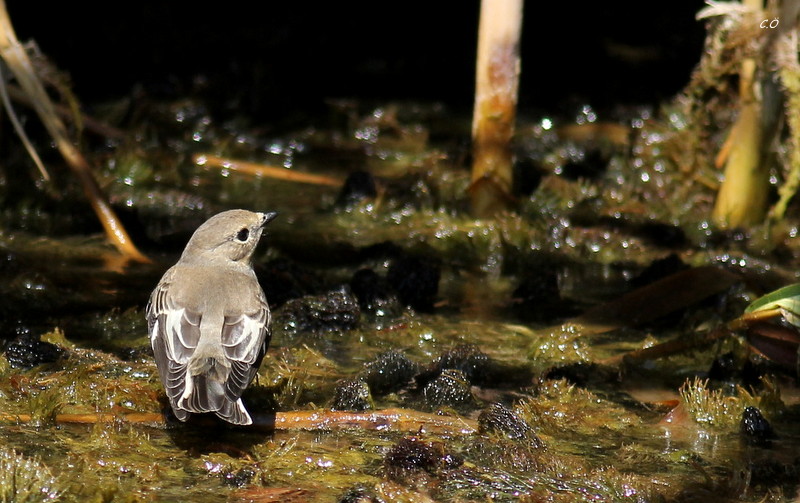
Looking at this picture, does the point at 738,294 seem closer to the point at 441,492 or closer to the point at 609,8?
the point at 441,492

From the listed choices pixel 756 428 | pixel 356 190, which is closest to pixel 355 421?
pixel 756 428

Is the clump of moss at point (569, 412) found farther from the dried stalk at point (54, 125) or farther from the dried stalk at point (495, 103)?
the dried stalk at point (54, 125)

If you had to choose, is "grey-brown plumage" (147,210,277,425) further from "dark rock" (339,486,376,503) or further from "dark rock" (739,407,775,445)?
"dark rock" (739,407,775,445)

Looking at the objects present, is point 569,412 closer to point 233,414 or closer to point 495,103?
point 233,414

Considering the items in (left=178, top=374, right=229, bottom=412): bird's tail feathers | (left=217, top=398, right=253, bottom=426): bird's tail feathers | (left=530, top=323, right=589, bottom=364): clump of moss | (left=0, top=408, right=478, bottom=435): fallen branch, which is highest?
(left=178, top=374, right=229, bottom=412): bird's tail feathers

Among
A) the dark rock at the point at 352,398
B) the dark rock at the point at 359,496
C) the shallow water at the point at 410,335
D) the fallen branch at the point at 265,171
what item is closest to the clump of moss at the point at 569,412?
the shallow water at the point at 410,335

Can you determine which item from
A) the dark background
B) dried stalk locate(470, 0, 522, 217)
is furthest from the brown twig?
dried stalk locate(470, 0, 522, 217)

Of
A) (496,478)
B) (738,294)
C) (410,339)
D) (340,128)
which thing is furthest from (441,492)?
(340,128)

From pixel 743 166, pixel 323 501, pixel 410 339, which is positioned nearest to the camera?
pixel 323 501
